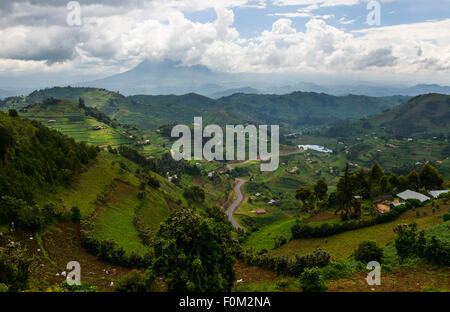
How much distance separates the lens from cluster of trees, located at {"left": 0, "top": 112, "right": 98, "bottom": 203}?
33.3 metres

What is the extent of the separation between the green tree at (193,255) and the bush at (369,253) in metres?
12.5

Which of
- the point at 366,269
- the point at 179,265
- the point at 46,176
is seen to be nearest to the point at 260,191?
the point at 46,176

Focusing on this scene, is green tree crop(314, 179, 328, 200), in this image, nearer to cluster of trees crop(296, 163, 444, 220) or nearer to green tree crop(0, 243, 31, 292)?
cluster of trees crop(296, 163, 444, 220)

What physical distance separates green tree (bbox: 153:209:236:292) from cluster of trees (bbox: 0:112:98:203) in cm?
2586

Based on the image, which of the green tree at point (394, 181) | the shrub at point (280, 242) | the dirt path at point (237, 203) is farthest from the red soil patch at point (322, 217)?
the dirt path at point (237, 203)

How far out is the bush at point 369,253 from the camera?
877 inches

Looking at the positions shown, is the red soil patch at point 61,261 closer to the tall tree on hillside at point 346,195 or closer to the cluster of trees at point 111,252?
the cluster of trees at point 111,252

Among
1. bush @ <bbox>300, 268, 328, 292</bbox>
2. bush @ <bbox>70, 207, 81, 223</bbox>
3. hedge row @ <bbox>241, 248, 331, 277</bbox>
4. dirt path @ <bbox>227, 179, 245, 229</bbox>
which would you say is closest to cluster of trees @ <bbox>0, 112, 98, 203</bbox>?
bush @ <bbox>70, 207, 81, 223</bbox>

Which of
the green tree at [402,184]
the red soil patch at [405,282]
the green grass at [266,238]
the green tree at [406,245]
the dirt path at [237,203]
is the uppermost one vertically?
the green tree at [406,245]
